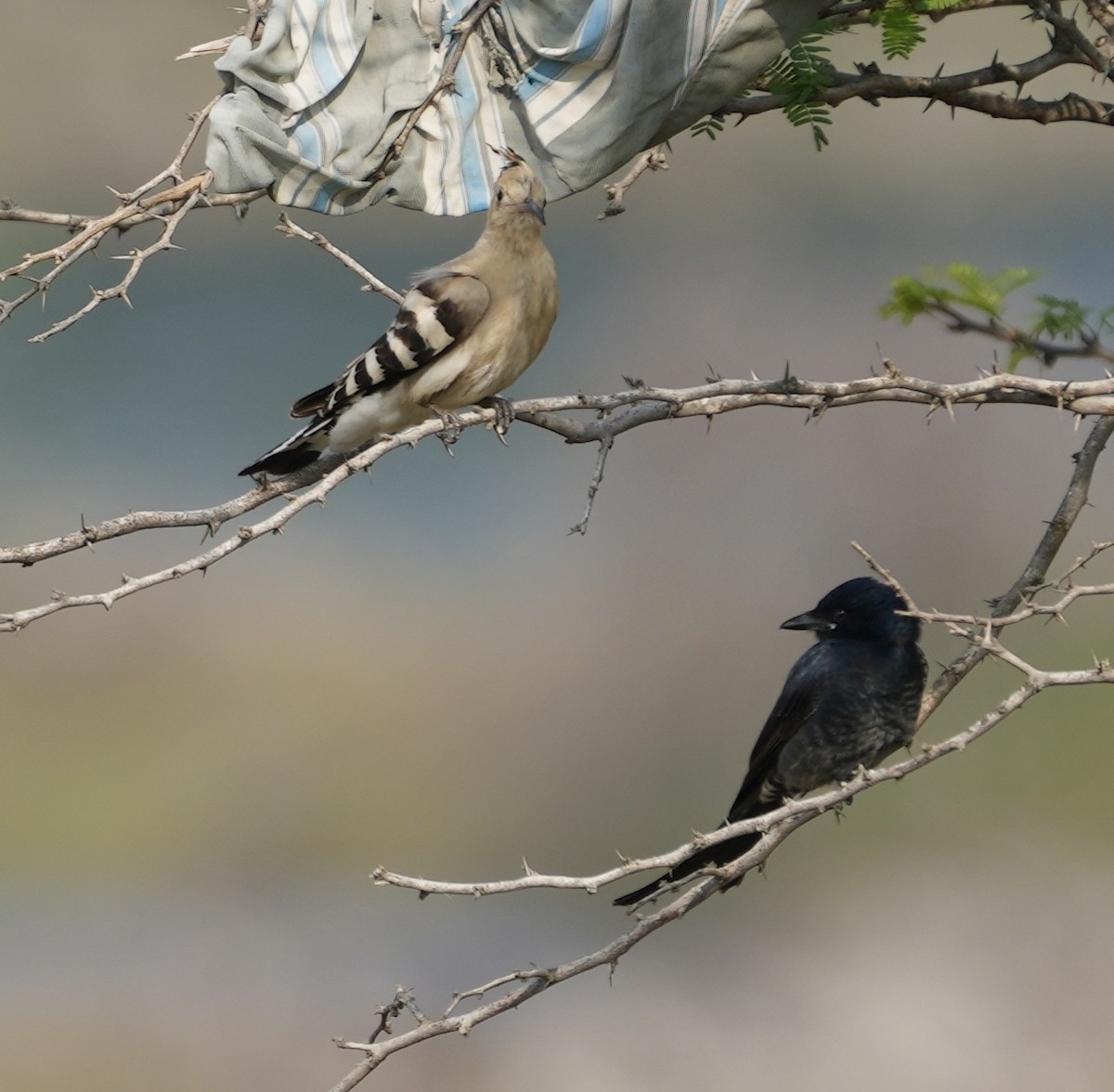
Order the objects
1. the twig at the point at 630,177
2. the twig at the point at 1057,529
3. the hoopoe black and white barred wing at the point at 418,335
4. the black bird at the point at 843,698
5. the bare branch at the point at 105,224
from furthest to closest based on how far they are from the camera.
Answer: the black bird at the point at 843,698 → the hoopoe black and white barred wing at the point at 418,335 → the twig at the point at 630,177 → the twig at the point at 1057,529 → the bare branch at the point at 105,224

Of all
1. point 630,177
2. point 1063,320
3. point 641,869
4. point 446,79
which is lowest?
point 641,869

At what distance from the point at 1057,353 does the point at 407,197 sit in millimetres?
1341

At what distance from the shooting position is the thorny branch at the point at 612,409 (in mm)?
2555

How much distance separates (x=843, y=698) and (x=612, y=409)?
1.58 meters

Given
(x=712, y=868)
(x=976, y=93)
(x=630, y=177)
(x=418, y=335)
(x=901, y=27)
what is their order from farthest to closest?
(x=418, y=335) → (x=630, y=177) → (x=976, y=93) → (x=901, y=27) → (x=712, y=868)

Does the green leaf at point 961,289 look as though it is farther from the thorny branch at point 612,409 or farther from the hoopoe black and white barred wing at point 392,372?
the hoopoe black and white barred wing at point 392,372

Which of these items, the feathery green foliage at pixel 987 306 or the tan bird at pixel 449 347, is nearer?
the feathery green foliage at pixel 987 306

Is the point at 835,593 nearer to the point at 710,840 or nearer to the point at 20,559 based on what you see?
the point at 710,840

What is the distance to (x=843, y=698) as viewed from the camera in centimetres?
422

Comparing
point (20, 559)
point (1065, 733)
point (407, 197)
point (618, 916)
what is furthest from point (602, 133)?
point (1065, 733)

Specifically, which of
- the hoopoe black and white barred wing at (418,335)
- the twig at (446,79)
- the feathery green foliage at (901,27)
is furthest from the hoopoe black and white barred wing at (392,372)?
the feathery green foliage at (901,27)

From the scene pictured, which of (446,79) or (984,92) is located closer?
(446,79)

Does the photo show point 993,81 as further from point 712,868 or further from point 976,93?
point 712,868

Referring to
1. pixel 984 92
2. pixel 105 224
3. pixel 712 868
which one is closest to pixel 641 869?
pixel 712 868
